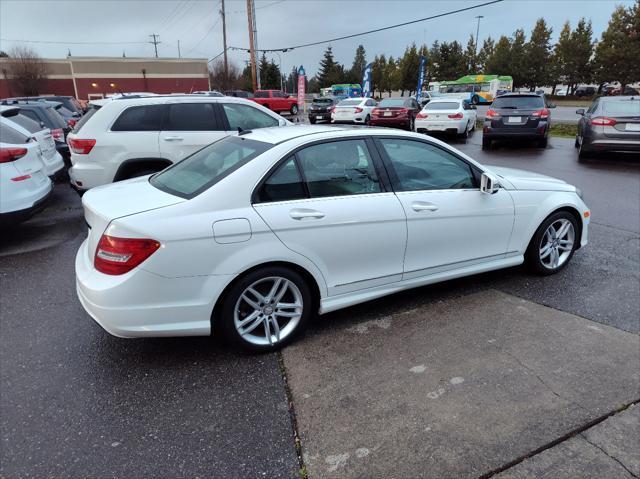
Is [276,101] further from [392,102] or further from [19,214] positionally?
[19,214]

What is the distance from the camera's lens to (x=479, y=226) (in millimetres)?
3947

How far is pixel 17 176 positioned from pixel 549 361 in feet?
19.1

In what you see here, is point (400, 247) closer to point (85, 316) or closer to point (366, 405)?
point (366, 405)

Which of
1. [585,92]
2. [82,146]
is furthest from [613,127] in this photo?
[585,92]

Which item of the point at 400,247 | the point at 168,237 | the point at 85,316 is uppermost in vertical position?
the point at 168,237

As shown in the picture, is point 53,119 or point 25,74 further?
point 25,74

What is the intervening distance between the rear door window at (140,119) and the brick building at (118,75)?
58.5 meters

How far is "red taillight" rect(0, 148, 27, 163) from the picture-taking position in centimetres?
523

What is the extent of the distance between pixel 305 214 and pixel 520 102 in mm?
12568

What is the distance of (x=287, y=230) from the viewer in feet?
10.1

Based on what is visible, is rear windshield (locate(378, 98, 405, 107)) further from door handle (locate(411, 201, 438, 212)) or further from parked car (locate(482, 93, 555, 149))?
door handle (locate(411, 201, 438, 212))

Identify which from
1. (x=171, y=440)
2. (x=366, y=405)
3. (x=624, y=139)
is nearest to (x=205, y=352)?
(x=171, y=440)

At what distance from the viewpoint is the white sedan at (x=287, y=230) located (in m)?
2.85

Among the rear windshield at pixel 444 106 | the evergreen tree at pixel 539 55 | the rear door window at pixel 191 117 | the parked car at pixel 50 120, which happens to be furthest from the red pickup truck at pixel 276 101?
the evergreen tree at pixel 539 55
